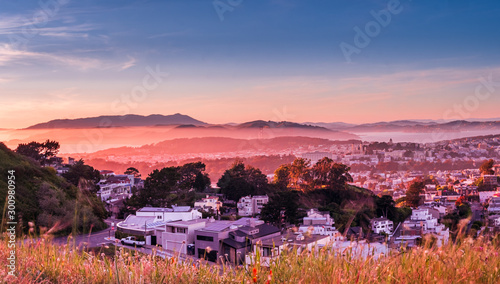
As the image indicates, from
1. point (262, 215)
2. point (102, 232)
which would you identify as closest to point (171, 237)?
point (102, 232)

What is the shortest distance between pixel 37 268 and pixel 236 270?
43.2 inches

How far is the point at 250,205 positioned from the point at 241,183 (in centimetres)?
286

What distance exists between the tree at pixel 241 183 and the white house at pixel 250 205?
1.68 metres

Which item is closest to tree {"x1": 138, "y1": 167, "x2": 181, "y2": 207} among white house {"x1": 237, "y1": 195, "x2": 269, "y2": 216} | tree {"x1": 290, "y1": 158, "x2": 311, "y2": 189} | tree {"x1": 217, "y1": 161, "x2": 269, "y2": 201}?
white house {"x1": 237, "y1": 195, "x2": 269, "y2": 216}

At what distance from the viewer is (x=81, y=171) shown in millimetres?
21797

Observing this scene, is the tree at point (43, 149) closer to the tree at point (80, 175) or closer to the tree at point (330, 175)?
the tree at point (80, 175)

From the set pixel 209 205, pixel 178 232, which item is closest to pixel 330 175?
pixel 209 205

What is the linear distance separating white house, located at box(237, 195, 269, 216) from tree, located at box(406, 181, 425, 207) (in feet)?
29.9

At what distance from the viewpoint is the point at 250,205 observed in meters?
22.8

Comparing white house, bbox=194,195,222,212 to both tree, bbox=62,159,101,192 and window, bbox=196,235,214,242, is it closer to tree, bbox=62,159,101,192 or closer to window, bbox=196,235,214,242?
tree, bbox=62,159,101,192

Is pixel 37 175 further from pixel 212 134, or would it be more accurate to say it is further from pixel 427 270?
pixel 212 134

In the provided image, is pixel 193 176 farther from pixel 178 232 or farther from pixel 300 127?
pixel 300 127

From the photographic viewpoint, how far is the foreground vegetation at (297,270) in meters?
1.99

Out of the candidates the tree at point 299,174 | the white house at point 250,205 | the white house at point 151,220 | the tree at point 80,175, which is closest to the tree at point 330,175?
the tree at point 299,174
